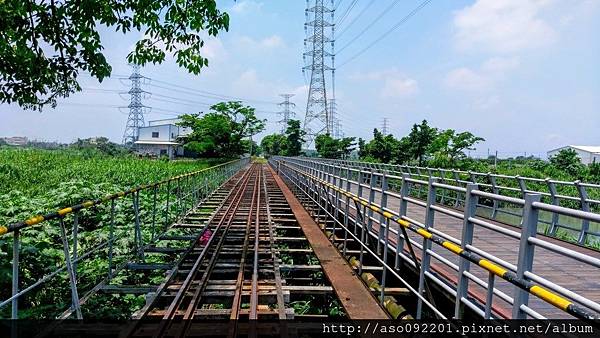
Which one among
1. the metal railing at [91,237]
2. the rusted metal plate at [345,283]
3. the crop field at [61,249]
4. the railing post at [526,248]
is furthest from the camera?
the crop field at [61,249]

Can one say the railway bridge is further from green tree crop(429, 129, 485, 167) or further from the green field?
green tree crop(429, 129, 485, 167)

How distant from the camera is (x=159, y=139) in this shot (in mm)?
88000

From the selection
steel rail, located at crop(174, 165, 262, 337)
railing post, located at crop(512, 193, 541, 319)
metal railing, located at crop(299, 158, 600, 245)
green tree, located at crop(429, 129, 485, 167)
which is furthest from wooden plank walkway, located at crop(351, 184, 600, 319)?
green tree, located at crop(429, 129, 485, 167)

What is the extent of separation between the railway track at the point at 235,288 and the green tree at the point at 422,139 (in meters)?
29.2

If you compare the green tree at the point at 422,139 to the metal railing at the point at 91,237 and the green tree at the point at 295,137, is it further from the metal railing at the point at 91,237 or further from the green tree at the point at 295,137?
the green tree at the point at 295,137

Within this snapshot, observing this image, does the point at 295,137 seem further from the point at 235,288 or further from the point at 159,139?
the point at 235,288

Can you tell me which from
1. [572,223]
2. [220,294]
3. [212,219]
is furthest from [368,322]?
[572,223]

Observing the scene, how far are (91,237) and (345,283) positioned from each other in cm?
625

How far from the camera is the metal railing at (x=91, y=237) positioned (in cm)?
407

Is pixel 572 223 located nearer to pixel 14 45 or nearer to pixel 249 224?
pixel 249 224

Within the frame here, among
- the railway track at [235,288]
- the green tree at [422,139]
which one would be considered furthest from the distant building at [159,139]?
the railway track at [235,288]

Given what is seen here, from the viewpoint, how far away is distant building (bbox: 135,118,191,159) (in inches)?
3332

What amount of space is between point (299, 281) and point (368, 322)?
3090mm

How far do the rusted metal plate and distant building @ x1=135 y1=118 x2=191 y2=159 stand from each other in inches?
3053
